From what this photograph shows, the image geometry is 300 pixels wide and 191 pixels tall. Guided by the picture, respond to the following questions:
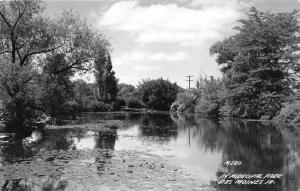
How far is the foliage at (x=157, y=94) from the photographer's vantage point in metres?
86.6

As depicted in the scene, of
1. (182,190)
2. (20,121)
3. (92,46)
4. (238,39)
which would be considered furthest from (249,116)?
(182,190)

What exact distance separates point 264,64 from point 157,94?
38.5 m

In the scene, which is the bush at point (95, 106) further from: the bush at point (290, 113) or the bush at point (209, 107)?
the bush at point (290, 113)

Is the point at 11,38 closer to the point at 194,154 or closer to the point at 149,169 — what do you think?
the point at 194,154

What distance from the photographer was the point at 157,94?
284ft

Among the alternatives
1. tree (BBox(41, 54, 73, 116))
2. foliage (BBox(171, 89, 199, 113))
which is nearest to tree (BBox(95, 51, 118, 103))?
foliage (BBox(171, 89, 199, 113))

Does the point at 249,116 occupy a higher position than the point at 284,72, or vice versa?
the point at 284,72

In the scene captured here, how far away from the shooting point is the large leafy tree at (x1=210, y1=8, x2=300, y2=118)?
48781mm

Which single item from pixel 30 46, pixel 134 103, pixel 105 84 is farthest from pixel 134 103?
pixel 30 46

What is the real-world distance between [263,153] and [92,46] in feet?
59.4

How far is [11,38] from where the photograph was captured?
104ft

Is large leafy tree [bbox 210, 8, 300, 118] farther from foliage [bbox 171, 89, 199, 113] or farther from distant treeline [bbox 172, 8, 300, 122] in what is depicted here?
foliage [bbox 171, 89, 199, 113]

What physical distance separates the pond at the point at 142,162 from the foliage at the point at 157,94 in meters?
57.7

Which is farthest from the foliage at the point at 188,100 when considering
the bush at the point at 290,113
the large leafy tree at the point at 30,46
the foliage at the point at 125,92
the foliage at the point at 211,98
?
the large leafy tree at the point at 30,46
